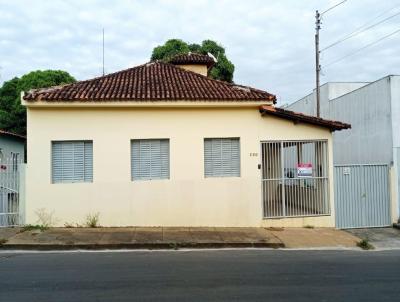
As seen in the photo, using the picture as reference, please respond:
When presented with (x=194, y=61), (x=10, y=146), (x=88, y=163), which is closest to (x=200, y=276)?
(x=88, y=163)

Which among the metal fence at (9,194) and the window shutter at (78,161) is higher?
the window shutter at (78,161)

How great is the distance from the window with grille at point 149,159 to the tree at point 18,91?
20.2 m

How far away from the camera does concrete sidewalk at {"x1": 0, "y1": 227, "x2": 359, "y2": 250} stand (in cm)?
1075

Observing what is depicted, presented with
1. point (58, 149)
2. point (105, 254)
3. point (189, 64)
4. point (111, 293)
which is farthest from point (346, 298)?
point (189, 64)

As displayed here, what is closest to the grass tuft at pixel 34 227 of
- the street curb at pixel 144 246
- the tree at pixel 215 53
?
the street curb at pixel 144 246

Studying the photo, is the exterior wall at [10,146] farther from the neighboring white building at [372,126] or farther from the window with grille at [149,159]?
the neighboring white building at [372,126]

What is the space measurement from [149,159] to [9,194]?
13.7 ft

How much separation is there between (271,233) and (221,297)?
6563mm

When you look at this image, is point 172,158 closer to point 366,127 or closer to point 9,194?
point 9,194

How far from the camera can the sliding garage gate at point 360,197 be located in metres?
14.1

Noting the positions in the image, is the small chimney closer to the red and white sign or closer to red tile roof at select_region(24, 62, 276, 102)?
red tile roof at select_region(24, 62, 276, 102)

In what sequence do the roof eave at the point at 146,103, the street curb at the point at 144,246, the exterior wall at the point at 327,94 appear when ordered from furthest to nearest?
1. the exterior wall at the point at 327,94
2. the roof eave at the point at 146,103
3. the street curb at the point at 144,246

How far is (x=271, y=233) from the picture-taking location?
12.6 meters

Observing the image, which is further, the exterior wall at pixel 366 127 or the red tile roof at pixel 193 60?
the red tile roof at pixel 193 60
